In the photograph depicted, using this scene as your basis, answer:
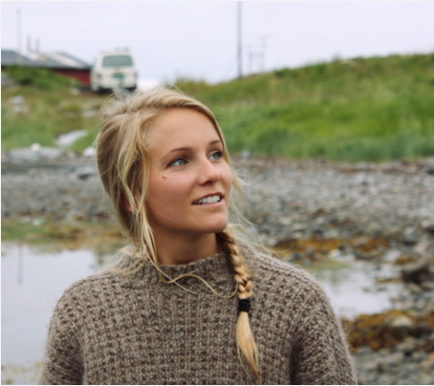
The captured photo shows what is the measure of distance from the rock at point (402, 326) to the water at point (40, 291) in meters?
0.35

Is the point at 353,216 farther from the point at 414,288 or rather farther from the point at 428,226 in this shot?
the point at 414,288

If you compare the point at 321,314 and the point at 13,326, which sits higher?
the point at 321,314

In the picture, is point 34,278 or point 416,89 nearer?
point 34,278

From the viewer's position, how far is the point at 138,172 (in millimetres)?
1885

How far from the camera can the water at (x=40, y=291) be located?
12.3ft

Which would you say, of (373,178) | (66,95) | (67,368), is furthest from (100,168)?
(66,95)

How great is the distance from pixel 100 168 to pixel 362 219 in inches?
200

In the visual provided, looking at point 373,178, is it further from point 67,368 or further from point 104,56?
point 104,56

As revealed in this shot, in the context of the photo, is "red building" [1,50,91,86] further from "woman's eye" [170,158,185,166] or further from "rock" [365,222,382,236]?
"woman's eye" [170,158,185,166]

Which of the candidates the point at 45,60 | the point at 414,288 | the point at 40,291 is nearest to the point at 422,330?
the point at 414,288

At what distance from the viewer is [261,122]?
15.9 m

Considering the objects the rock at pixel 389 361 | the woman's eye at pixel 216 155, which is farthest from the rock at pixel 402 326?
the woman's eye at pixel 216 155

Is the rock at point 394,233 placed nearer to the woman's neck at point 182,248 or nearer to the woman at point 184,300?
the woman at point 184,300

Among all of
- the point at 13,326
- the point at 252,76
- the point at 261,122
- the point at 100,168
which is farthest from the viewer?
the point at 252,76
